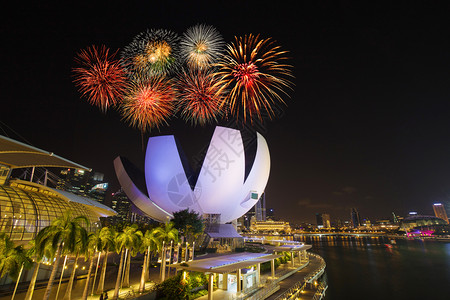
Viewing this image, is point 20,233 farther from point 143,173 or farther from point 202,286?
point 143,173

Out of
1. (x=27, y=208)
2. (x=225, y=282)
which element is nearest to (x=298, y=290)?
(x=225, y=282)

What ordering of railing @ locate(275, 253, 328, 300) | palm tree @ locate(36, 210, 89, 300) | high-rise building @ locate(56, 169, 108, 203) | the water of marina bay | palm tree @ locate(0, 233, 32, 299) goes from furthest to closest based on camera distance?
high-rise building @ locate(56, 169, 108, 203), the water of marina bay, railing @ locate(275, 253, 328, 300), palm tree @ locate(36, 210, 89, 300), palm tree @ locate(0, 233, 32, 299)

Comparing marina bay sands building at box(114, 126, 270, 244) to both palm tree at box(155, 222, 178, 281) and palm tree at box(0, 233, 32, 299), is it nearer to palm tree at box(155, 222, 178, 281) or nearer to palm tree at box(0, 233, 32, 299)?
palm tree at box(155, 222, 178, 281)

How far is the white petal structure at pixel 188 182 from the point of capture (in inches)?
1431

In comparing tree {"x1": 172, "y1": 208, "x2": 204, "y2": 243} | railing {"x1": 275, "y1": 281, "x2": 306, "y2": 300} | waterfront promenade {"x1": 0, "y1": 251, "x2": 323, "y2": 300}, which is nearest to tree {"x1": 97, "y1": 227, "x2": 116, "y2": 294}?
waterfront promenade {"x1": 0, "y1": 251, "x2": 323, "y2": 300}

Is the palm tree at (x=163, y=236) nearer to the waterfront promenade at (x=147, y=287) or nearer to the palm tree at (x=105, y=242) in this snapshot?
the waterfront promenade at (x=147, y=287)

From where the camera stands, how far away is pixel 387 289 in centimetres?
2870

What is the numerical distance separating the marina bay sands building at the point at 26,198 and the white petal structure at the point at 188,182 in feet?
38.8

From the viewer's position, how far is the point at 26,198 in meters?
19.8

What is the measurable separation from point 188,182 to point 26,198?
20125 mm

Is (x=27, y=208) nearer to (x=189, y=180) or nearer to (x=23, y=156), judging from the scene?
(x=23, y=156)

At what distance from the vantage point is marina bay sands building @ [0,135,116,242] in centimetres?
1795

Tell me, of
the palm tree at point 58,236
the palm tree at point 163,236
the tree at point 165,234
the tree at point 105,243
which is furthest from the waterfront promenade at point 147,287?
the palm tree at point 58,236

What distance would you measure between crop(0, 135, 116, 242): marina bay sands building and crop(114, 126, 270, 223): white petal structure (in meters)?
11.8
